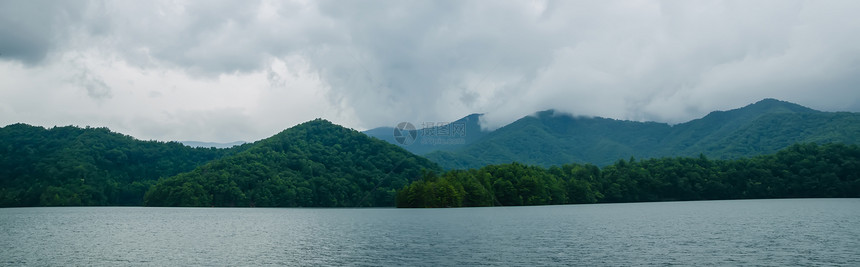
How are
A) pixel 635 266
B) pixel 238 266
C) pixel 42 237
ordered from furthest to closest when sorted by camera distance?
pixel 42 237 < pixel 238 266 < pixel 635 266

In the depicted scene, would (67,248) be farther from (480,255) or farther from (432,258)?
(480,255)

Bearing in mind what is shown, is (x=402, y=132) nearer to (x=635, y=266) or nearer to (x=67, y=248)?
(x=67, y=248)

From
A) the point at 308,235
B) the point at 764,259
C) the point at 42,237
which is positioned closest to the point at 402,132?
the point at 308,235

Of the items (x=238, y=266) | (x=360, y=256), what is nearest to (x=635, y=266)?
(x=360, y=256)

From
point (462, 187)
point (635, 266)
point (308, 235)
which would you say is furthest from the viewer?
point (462, 187)

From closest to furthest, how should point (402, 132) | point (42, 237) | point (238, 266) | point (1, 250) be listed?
point (238, 266) < point (1, 250) < point (42, 237) < point (402, 132)

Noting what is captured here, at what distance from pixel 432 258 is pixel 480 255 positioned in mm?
4415

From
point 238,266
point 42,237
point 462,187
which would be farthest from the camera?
point 462,187

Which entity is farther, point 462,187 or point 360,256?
point 462,187

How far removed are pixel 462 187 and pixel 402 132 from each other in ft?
101

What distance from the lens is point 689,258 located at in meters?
44.6

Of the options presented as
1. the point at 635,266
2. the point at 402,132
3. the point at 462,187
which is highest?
the point at 402,132

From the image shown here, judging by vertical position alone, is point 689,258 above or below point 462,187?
below

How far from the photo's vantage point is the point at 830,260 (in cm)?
4191
